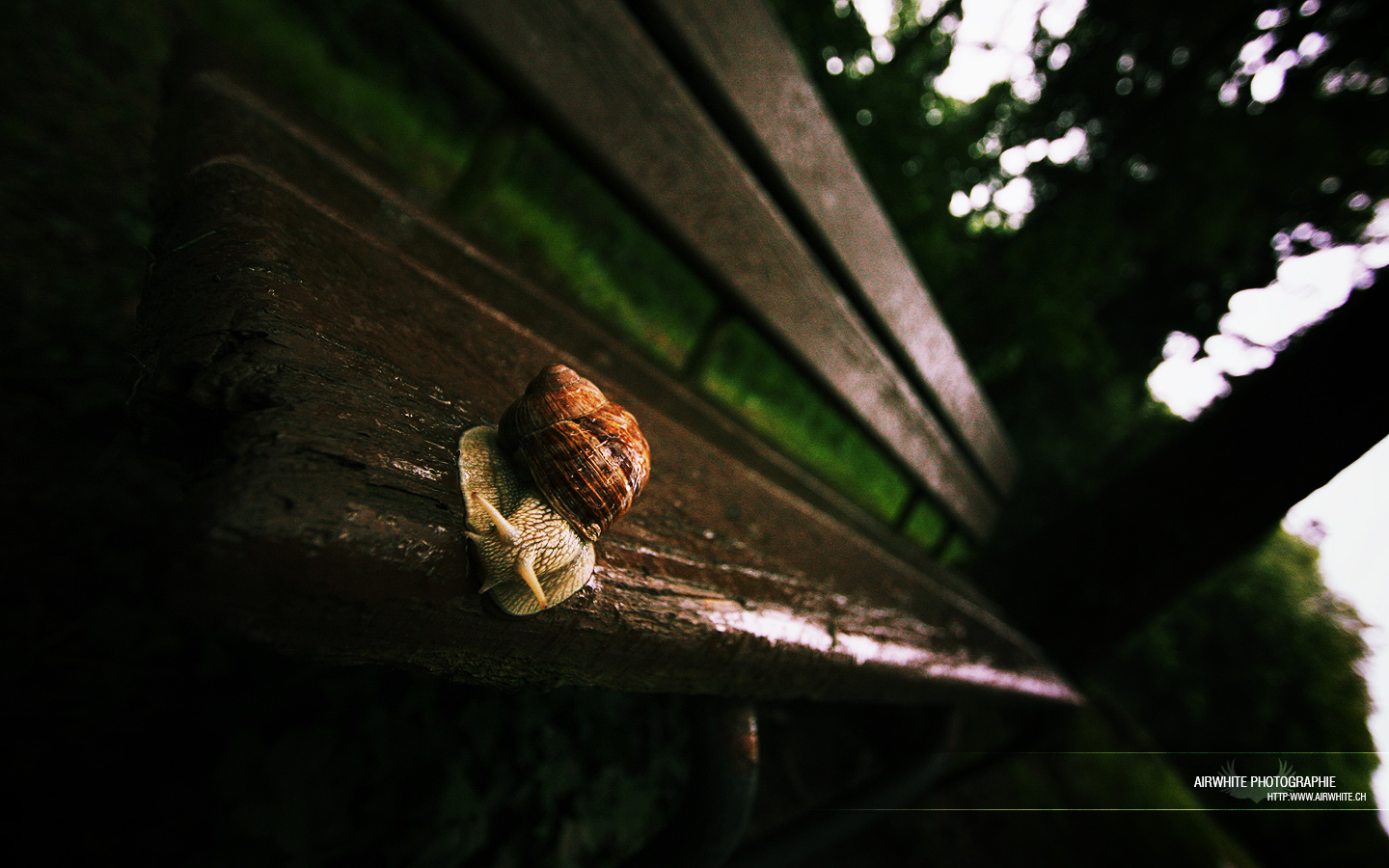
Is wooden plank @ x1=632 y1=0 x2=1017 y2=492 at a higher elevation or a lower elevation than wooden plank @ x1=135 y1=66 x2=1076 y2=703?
higher

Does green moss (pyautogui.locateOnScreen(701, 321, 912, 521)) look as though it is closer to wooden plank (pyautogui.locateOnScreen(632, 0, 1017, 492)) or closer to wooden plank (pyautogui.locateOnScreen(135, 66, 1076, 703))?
wooden plank (pyautogui.locateOnScreen(632, 0, 1017, 492))

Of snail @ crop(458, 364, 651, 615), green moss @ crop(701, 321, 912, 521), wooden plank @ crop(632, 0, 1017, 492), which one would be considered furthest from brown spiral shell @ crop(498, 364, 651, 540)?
green moss @ crop(701, 321, 912, 521)

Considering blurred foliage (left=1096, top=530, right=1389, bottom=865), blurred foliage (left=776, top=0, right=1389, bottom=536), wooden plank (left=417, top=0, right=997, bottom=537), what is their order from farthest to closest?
blurred foliage (left=1096, top=530, right=1389, bottom=865)
blurred foliage (left=776, top=0, right=1389, bottom=536)
wooden plank (left=417, top=0, right=997, bottom=537)

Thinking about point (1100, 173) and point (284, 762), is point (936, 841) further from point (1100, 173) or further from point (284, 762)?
point (1100, 173)

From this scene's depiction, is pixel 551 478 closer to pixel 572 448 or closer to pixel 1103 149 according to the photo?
pixel 572 448

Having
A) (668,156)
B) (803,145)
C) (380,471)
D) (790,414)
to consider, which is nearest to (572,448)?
(380,471)

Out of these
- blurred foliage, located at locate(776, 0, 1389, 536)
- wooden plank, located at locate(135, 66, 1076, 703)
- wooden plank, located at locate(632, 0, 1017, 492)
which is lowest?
wooden plank, located at locate(135, 66, 1076, 703)
